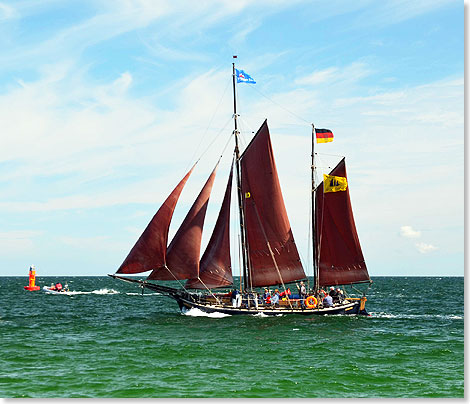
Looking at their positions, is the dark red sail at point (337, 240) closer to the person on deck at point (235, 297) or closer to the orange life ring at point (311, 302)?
the orange life ring at point (311, 302)

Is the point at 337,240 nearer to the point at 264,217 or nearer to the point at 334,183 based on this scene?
the point at 334,183

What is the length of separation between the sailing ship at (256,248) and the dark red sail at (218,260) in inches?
3.2

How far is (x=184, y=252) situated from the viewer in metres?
43.6

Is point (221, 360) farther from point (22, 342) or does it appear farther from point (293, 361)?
point (22, 342)

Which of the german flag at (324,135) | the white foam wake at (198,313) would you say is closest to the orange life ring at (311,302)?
the white foam wake at (198,313)

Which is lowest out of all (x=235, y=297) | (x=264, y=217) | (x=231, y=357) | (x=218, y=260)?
(x=231, y=357)

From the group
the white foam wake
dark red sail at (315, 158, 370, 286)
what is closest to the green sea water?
the white foam wake

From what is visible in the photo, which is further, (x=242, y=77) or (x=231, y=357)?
(x=242, y=77)

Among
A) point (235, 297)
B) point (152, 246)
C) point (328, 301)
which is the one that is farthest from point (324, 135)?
point (152, 246)

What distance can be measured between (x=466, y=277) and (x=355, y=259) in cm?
3143

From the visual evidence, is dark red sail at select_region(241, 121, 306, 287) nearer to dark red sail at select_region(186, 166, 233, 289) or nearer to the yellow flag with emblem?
Answer: dark red sail at select_region(186, 166, 233, 289)

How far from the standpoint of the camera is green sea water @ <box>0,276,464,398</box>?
72.0 feet

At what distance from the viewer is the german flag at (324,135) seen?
49.6 m

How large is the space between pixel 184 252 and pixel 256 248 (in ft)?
21.5
